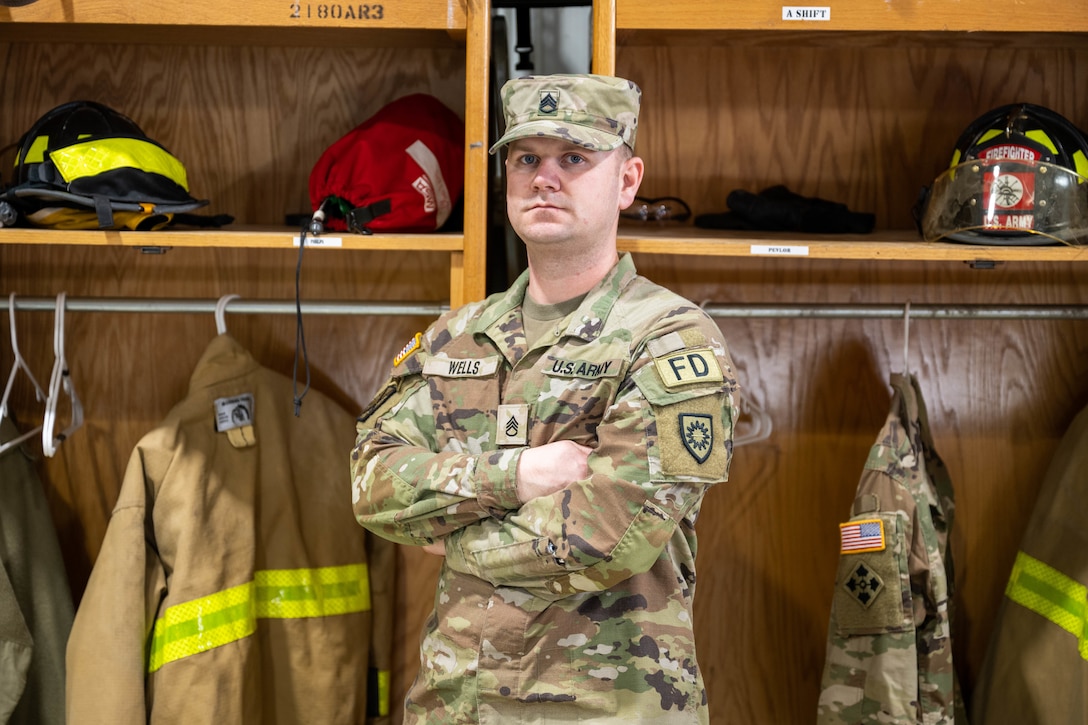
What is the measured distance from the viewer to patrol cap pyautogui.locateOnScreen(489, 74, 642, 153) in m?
1.66

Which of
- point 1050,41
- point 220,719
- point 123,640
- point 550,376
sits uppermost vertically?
point 1050,41

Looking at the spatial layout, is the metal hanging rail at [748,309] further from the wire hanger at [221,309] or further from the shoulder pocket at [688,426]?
the shoulder pocket at [688,426]

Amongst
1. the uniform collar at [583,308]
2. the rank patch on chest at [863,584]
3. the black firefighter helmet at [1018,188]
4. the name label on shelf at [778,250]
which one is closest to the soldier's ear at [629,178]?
the uniform collar at [583,308]

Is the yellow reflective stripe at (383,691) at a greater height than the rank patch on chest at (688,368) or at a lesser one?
lesser

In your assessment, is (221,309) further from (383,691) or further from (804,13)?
(804,13)

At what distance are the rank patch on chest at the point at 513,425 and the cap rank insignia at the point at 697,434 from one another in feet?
0.93

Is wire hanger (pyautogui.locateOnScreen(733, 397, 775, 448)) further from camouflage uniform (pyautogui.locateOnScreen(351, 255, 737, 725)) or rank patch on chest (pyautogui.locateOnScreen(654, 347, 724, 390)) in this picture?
rank patch on chest (pyautogui.locateOnScreen(654, 347, 724, 390))

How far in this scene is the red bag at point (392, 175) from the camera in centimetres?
210

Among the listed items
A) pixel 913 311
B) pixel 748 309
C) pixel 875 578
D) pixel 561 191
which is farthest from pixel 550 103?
pixel 875 578

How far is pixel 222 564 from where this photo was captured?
2.21 m

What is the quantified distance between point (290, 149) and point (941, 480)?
175 cm

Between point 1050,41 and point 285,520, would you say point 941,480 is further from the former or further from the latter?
point 285,520

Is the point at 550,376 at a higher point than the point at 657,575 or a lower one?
higher

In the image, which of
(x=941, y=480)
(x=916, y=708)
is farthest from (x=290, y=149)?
(x=916, y=708)
